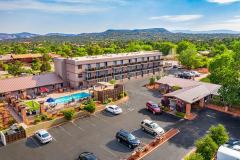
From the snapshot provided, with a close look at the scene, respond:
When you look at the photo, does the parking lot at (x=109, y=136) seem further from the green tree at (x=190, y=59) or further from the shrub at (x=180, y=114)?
the green tree at (x=190, y=59)

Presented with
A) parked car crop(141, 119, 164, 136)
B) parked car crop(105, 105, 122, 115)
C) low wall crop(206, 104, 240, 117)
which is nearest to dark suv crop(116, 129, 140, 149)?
parked car crop(141, 119, 164, 136)

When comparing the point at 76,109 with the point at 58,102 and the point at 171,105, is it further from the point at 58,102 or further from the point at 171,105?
the point at 171,105

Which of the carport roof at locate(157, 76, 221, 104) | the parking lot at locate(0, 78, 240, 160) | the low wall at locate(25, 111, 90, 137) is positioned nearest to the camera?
the parking lot at locate(0, 78, 240, 160)


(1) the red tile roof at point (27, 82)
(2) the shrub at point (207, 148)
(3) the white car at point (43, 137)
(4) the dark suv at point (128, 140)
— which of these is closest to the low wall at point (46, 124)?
(3) the white car at point (43, 137)

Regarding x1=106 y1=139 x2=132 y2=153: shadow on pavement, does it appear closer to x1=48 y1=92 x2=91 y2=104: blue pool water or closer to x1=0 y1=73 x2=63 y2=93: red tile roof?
x1=48 y1=92 x2=91 y2=104: blue pool water

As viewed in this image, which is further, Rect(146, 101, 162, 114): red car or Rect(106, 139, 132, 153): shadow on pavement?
Rect(146, 101, 162, 114): red car

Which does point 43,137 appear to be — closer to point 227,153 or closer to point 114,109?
point 114,109

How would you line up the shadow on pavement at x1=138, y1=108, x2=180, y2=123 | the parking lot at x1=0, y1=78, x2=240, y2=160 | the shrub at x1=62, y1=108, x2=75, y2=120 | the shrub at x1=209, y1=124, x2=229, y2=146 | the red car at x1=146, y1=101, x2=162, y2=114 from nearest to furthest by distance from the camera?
the shrub at x1=209, y1=124, x2=229, y2=146, the parking lot at x1=0, y1=78, x2=240, y2=160, the shrub at x1=62, y1=108, x2=75, y2=120, the shadow on pavement at x1=138, y1=108, x2=180, y2=123, the red car at x1=146, y1=101, x2=162, y2=114
